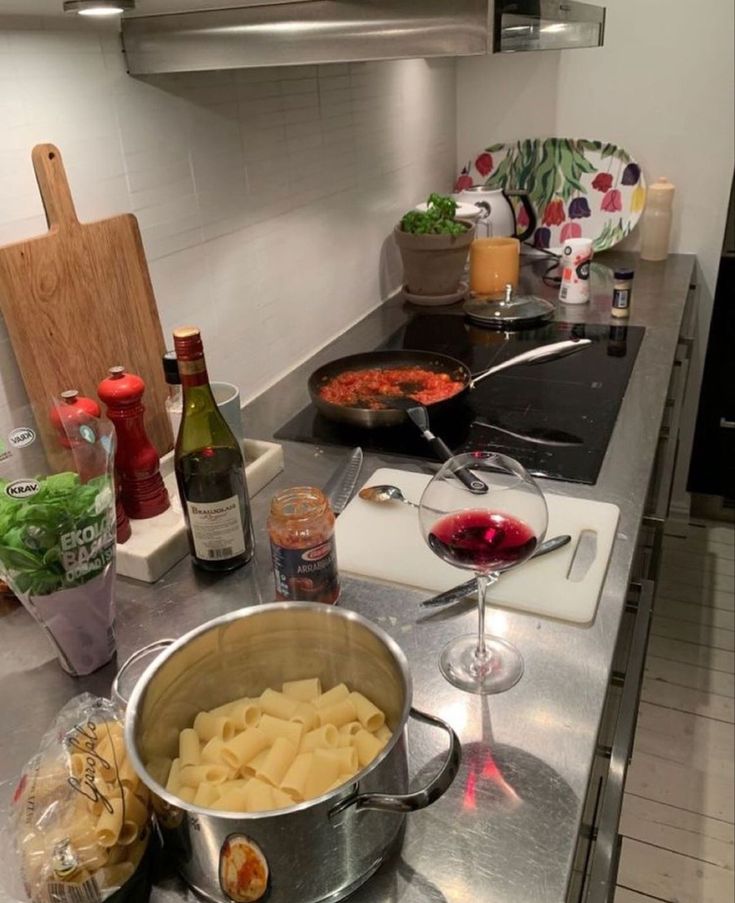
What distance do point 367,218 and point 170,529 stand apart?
1120 mm

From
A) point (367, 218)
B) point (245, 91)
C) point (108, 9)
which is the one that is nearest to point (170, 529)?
point (108, 9)

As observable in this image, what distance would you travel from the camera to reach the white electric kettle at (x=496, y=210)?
2.11m

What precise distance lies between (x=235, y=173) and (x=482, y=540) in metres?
0.89

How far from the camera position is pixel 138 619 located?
0.93 meters

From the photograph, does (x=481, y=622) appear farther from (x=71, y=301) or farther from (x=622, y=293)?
(x=622, y=293)

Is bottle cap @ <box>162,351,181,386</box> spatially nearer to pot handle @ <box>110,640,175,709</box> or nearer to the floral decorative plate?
pot handle @ <box>110,640,175,709</box>

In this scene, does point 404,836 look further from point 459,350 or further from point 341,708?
point 459,350

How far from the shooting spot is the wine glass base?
81 cm

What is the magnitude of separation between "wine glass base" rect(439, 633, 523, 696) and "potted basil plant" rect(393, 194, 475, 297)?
1227 millimetres

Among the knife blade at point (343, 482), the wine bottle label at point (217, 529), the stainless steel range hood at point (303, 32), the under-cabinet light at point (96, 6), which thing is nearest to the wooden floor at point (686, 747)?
the knife blade at point (343, 482)

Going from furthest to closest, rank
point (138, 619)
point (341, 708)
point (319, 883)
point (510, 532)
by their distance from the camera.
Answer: point (138, 619)
point (510, 532)
point (341, 708)
point (319, 883)

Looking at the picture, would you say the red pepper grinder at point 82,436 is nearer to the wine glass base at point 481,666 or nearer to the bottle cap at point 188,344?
the bottle cap at point 188,344

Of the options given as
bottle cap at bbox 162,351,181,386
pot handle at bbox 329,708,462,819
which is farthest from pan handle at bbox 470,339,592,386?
pot handle at bbox 329,708,462,819

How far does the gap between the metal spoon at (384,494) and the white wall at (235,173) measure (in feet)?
1.43
